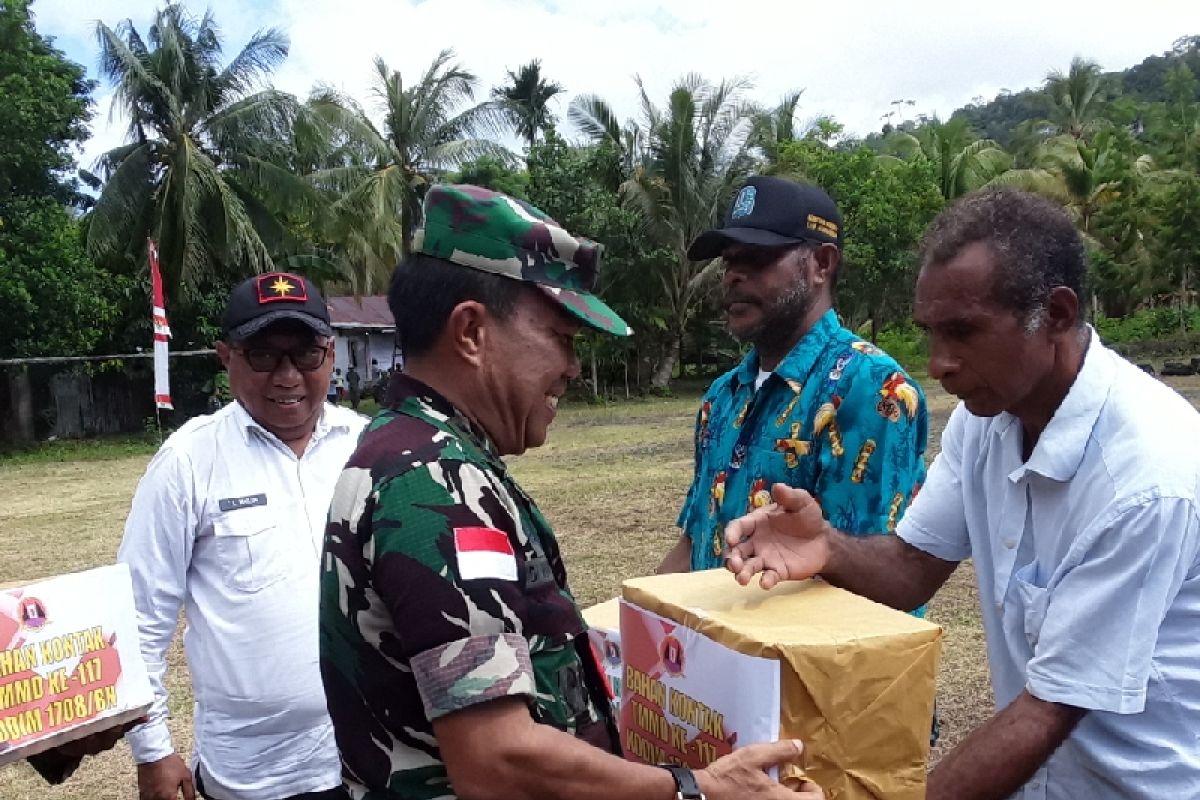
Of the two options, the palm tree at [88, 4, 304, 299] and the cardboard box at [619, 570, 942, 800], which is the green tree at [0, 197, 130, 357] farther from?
the cardboard box at [619, 570, 942, 800]

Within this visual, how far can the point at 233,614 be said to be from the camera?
2676 mm

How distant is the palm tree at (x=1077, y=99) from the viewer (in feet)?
149

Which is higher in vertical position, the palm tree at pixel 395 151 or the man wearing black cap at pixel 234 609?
the palm tree at pixel 395 151

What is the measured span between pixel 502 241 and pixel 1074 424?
1.05 m

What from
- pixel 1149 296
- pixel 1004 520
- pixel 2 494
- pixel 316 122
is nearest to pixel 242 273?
pixel 316 122

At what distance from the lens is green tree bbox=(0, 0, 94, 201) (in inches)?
747

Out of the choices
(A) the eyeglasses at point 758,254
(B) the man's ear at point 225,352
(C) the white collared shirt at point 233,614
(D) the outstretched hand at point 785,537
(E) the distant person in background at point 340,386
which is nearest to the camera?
(D) the outstretched hand at point 785,537

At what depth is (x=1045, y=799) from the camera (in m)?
1.79

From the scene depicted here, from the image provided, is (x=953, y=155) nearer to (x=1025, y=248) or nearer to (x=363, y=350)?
(x=363, y=350)

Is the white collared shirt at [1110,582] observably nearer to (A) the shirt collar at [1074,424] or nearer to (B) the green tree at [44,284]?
(A) the shirt collar at [1074,424]

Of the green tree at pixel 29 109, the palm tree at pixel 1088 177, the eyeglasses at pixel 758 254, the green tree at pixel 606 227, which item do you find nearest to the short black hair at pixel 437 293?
the eyeglasses at pixel 758 254

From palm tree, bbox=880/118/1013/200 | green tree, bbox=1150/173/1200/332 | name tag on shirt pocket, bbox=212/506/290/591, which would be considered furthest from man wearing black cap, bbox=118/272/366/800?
green tree, bbox=1150/173/1200/332

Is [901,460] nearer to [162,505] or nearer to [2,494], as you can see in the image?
[162,505]

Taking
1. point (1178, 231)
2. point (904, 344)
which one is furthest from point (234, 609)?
point (904, 344)
